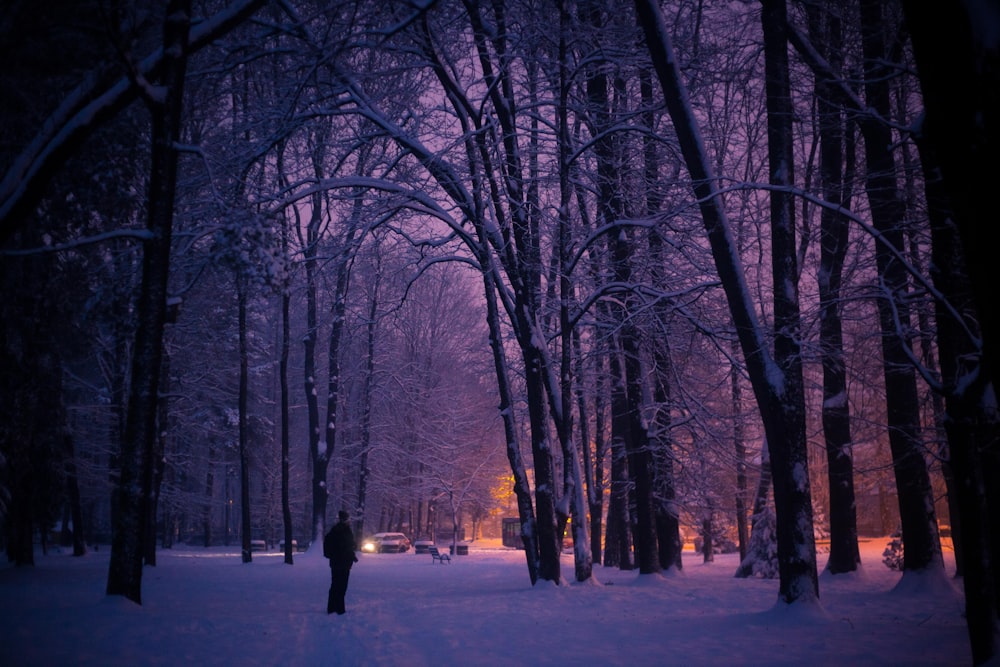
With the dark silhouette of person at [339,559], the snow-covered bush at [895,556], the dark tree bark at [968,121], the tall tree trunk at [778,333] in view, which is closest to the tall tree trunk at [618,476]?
the tall tree trunk at [778,333]

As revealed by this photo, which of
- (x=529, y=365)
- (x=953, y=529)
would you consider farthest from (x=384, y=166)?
(x=953, y=529)

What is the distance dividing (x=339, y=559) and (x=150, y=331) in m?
5.26

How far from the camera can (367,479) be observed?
4044cm

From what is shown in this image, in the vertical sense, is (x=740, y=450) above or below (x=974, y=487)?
above

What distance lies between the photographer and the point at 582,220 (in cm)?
1948

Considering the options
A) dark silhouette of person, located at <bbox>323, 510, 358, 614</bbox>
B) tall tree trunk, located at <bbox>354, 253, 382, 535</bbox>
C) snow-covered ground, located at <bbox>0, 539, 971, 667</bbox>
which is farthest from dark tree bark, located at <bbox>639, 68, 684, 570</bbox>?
tall tree trunk, located at <bbox>354, 253, 382, 535</bbox>

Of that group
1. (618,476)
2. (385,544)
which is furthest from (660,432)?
(385,544)

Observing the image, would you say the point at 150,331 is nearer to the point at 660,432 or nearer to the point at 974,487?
the point at 974,487

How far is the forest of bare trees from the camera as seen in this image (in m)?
9.25

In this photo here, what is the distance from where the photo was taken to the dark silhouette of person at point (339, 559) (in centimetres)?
1256

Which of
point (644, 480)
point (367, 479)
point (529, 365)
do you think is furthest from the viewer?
point (367, 479)

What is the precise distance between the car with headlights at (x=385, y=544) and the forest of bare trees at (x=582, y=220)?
20.6 metres

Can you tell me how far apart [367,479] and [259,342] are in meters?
10.7

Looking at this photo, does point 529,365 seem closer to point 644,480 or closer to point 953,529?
point 644,480
